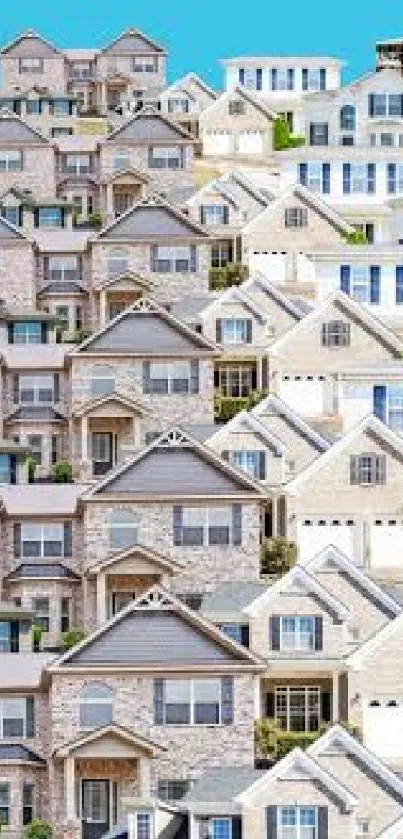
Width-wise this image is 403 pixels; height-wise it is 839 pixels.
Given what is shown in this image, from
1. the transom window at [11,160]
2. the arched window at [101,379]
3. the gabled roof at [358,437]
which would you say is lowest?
the gabled roof at [358,437]

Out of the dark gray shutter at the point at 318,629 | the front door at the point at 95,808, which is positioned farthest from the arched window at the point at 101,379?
the front door at the point at 95,808

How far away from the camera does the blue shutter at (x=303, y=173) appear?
194875mm

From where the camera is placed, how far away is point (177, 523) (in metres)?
144

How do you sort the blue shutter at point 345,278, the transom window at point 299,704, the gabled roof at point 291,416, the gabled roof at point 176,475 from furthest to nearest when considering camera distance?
the blue shutter at point 345,278
the gabled roof at point 291,416
the gabled roof at point 176,475
the transom window at point 299,704

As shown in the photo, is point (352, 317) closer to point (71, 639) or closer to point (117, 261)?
point (117, 261)

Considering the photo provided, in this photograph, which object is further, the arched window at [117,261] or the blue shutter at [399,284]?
the arched window at [117,261]

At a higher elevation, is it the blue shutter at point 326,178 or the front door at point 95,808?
the blue shutter at point 326,178

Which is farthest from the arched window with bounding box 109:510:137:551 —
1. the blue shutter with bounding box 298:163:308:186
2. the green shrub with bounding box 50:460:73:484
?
the blue shutter with bounding box 298:163:308:186

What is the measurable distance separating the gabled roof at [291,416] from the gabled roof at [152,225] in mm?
21870

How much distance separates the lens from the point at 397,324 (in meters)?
169

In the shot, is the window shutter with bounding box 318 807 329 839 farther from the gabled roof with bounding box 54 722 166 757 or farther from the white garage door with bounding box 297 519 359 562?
the white garage door with bounding box 297 519 359 562

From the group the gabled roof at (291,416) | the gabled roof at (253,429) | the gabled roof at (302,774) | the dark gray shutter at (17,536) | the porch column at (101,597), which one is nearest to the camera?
the gabled roof at (302,774)

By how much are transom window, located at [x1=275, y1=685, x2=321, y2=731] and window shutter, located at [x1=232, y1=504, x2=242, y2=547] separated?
30.8 feet

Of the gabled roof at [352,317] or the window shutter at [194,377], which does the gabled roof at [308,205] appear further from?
the window shutter at [194,377]
